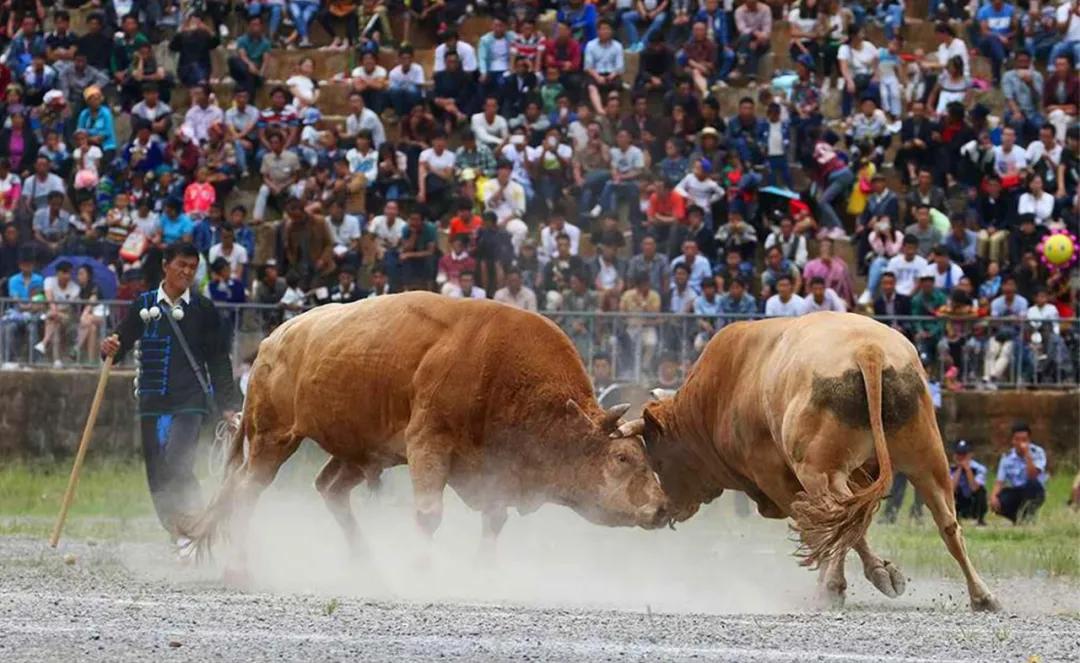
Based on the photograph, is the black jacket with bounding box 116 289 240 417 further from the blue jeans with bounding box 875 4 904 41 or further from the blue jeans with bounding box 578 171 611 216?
the blue jeans with bounding box 875 4 904 41

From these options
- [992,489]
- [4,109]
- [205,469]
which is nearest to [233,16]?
[4,109]

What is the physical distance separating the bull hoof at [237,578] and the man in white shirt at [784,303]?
374 inches

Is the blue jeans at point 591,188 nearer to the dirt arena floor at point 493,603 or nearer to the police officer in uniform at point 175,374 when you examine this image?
the dirt arena floor at point 493,603

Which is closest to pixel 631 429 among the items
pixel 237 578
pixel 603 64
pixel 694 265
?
pixel 237 578

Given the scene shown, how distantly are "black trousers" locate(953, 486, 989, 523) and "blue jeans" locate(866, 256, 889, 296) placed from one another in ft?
10.6

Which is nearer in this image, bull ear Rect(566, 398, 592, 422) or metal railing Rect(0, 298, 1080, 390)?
bull ear Rect(566, 398, 592, 422)

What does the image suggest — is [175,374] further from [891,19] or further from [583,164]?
[891,19]

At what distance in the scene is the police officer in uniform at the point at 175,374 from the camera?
16188 millimetres

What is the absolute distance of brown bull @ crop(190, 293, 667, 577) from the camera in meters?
14.8

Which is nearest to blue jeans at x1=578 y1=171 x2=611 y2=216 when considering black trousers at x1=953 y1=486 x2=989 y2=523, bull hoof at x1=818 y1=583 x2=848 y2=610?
black trousers at x1=953 y1=486 x2=989 y2=523

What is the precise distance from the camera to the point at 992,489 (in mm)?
23156

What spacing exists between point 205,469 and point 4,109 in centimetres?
902

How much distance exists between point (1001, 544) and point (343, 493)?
229 inches

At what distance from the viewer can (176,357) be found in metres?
16.2
